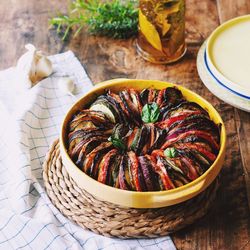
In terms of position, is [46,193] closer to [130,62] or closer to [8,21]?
[130,62]

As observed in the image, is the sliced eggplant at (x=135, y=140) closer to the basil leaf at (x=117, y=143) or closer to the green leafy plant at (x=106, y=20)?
the basil leaf at (x=117, y=143)

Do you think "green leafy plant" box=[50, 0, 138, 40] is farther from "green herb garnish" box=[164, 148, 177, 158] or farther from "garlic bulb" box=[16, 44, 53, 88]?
"green herb garnish" box=[164, 148, 177, 158]

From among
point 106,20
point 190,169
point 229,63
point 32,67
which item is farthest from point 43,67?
point 190,169

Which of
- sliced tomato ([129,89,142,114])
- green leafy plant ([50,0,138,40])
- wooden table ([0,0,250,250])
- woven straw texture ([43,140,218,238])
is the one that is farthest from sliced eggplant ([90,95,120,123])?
green leafy plant ([50,0,138,40])

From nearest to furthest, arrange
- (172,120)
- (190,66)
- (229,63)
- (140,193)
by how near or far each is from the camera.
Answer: (140,193), (172,120), (229,63), (190,66)

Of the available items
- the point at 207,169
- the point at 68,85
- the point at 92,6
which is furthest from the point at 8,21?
the point at 207,169

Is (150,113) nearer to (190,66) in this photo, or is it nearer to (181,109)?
(181,109)
